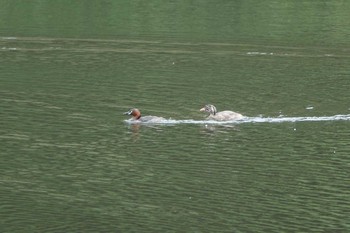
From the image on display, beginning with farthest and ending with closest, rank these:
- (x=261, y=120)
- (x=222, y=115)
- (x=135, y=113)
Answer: (x=261, y=120) → (x=135, y=113) → (x=222, y=115)

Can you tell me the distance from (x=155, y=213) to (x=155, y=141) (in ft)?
23.4

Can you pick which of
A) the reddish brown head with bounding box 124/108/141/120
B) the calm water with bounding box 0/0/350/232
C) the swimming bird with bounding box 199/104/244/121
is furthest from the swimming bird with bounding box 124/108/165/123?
the swimming bird with bounding box 199/104/244/121

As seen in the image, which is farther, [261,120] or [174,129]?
[261,120]

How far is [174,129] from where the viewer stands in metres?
30.7

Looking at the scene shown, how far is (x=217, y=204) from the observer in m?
23.2

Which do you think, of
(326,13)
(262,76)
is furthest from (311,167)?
(326,13)

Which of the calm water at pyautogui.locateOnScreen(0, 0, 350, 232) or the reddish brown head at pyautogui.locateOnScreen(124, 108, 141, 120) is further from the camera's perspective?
the reddish brown head at pyautogui.locateOnScreen(124, 108, 141, 120)

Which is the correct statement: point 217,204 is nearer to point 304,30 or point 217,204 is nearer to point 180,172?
point 180,172

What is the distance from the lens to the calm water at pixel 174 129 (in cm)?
2270

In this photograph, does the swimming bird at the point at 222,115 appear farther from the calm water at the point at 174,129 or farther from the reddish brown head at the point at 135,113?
the reddish brown head at the point at 135,113

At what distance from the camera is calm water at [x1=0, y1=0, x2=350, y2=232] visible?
894 inches

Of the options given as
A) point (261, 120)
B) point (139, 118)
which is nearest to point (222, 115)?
point (261, 120)

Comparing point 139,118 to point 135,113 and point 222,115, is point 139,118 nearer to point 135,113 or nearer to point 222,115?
point 135,113

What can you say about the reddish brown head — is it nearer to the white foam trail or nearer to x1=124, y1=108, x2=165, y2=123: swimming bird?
x1=124, y1=108, x2=165, y2=123: swimming bird
